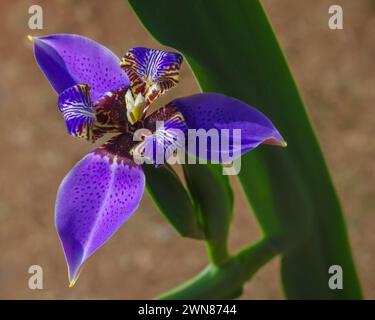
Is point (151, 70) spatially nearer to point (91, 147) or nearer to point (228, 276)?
point (228, 276)

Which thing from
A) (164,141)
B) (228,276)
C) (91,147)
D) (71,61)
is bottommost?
(228,276)

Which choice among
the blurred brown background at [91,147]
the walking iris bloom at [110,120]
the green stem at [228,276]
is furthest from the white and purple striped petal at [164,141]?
the blurred brown background at [91,147]

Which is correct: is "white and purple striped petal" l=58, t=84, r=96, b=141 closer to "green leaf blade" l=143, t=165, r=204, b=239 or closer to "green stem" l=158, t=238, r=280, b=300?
"green leaf blade" l=143, t=165, r=204, b=239

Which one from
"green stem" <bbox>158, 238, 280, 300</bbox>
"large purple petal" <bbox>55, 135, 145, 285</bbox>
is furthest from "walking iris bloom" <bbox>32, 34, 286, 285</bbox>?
"green stem" <bbox>158, 238, 280, 300</bbox>

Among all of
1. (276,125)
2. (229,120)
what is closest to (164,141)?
(229,120)

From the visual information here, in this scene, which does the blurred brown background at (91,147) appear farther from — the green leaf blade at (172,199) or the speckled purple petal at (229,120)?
the speckled purple petal at (229,120)

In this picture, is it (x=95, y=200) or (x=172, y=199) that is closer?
(x=95, y=200)

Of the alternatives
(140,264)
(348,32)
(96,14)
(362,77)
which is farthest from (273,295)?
(96,14)
